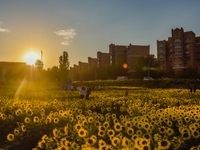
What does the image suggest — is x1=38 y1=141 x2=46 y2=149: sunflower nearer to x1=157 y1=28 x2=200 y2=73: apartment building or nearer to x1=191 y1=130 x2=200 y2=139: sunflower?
x1=191 y1=130 x2=200 y2=139: sunflower

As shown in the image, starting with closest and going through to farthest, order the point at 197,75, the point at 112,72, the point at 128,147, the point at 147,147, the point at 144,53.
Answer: the point at 147,147
the point at 128,147
the point at 197,75
the point at 112,72
the point at 144,53

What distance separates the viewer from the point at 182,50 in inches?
3482

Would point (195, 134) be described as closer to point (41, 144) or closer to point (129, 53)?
point (41, 144)

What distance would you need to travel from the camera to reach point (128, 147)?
4699 mm

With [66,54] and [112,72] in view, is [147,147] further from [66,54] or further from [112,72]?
[112,72]

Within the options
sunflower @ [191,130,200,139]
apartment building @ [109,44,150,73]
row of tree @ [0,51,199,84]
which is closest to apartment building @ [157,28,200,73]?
apartment building @ [109,44,150,73]

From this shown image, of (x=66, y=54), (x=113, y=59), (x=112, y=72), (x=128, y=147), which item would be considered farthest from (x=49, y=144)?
(x=113, y=59)

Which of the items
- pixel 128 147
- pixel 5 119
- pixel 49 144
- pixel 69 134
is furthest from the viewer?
pixel 5 119

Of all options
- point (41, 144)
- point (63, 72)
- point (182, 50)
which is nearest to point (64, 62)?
point (63, 72)

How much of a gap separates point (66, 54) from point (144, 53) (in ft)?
130

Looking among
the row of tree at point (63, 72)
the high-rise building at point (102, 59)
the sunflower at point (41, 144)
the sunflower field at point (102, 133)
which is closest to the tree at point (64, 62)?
the row of tree at point (63, 72)

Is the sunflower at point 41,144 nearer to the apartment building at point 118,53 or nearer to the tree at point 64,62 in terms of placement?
the tree at point 64,62

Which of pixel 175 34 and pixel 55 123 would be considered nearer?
pixel 55 123

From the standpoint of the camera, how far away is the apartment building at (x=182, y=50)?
8669 cm
